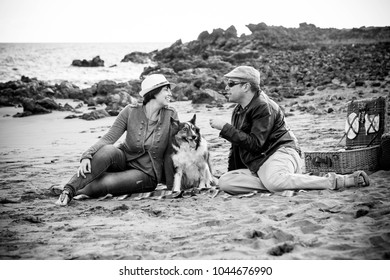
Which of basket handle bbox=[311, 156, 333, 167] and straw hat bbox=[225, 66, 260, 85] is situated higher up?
straw hat bbox=[225, 66, 260, 85]

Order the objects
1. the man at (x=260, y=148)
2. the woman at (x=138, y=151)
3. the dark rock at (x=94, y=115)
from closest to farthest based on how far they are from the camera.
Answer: the man at (x=260, y=148) → the woman at (x=138, y=151) → the dark rock at (x=94, y=115)

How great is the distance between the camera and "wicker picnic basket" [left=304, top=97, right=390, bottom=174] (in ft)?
18.3

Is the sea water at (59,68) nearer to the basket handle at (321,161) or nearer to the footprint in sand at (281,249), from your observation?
the basket handle at (321,161)

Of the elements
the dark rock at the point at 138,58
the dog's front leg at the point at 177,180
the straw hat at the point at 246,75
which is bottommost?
the dog's front leg at the point at 177,180

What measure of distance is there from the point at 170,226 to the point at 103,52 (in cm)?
4096

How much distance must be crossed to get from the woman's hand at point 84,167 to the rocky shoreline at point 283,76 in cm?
544

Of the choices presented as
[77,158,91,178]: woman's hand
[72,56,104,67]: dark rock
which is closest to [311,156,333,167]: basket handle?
[77,158,91,178]: woman's hand

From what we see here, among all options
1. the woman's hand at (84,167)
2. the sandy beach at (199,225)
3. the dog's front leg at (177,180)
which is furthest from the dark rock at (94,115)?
the woman's hand at (84,167)

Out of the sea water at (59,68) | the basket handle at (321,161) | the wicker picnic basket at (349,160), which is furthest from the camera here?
the sea water at (59,68)

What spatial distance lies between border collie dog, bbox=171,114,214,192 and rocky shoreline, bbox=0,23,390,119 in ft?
13.5

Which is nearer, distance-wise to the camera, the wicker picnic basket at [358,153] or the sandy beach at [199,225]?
the sandy beach at [199,225]

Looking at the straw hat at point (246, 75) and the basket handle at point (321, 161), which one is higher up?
the straw hat at point (246, 75)

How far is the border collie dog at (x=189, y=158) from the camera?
5625 mm

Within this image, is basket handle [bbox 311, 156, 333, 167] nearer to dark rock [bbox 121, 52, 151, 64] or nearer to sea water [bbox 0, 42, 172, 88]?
sea water [bbox 0, 42, 172, 88]
